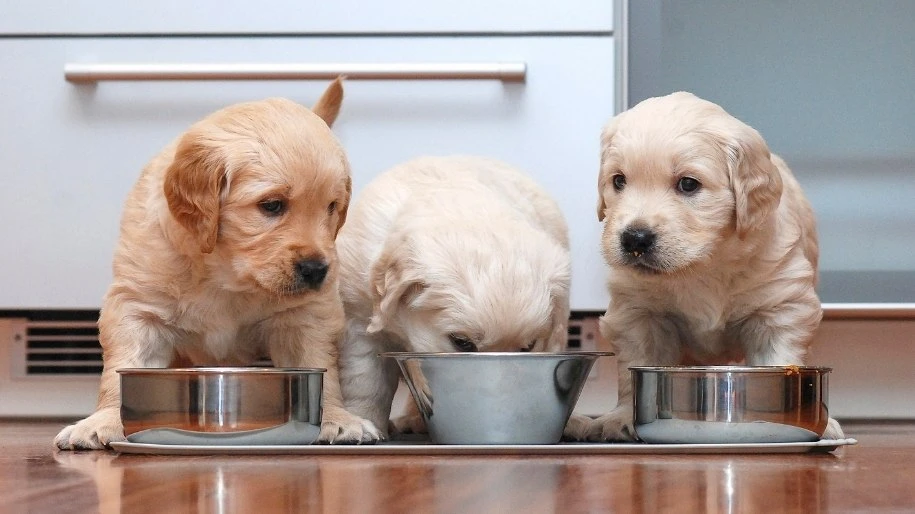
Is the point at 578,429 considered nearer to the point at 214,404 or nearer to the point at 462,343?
the point at 462,343

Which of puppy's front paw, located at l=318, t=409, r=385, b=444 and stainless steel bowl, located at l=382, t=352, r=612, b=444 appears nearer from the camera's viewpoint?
stainless steel bowl, located at l=382, t=352, r=612, b=444

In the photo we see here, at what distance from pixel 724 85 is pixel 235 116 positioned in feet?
4.82

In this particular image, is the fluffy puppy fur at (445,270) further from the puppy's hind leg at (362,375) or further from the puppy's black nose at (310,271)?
the puppy's black nose at (310,271)

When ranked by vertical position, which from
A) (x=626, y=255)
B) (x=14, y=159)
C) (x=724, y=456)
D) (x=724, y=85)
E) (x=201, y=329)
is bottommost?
(x=724, y=456)

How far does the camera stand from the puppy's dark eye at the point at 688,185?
247cm

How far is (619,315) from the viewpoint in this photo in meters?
2.61

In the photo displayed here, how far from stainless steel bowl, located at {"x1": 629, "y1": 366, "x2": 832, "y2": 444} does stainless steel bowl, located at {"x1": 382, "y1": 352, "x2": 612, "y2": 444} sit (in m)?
0.16

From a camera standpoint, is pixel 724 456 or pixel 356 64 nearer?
pixel 724 456

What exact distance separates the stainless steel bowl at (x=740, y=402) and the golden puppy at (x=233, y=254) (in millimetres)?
628

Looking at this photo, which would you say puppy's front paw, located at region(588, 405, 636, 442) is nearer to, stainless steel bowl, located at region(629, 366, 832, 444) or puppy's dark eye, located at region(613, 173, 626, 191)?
stainless steel bowl, located at region(629, 366, 832, 444)

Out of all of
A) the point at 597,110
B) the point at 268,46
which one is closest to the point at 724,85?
the point at 597,110

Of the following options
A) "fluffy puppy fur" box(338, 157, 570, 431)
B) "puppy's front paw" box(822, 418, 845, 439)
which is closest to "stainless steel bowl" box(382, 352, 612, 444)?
"fluffy puppy fur" box(338, 157, 570, 431)

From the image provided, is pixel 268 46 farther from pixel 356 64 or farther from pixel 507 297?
pixel 507 297

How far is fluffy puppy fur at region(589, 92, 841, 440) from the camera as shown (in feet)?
7.97
